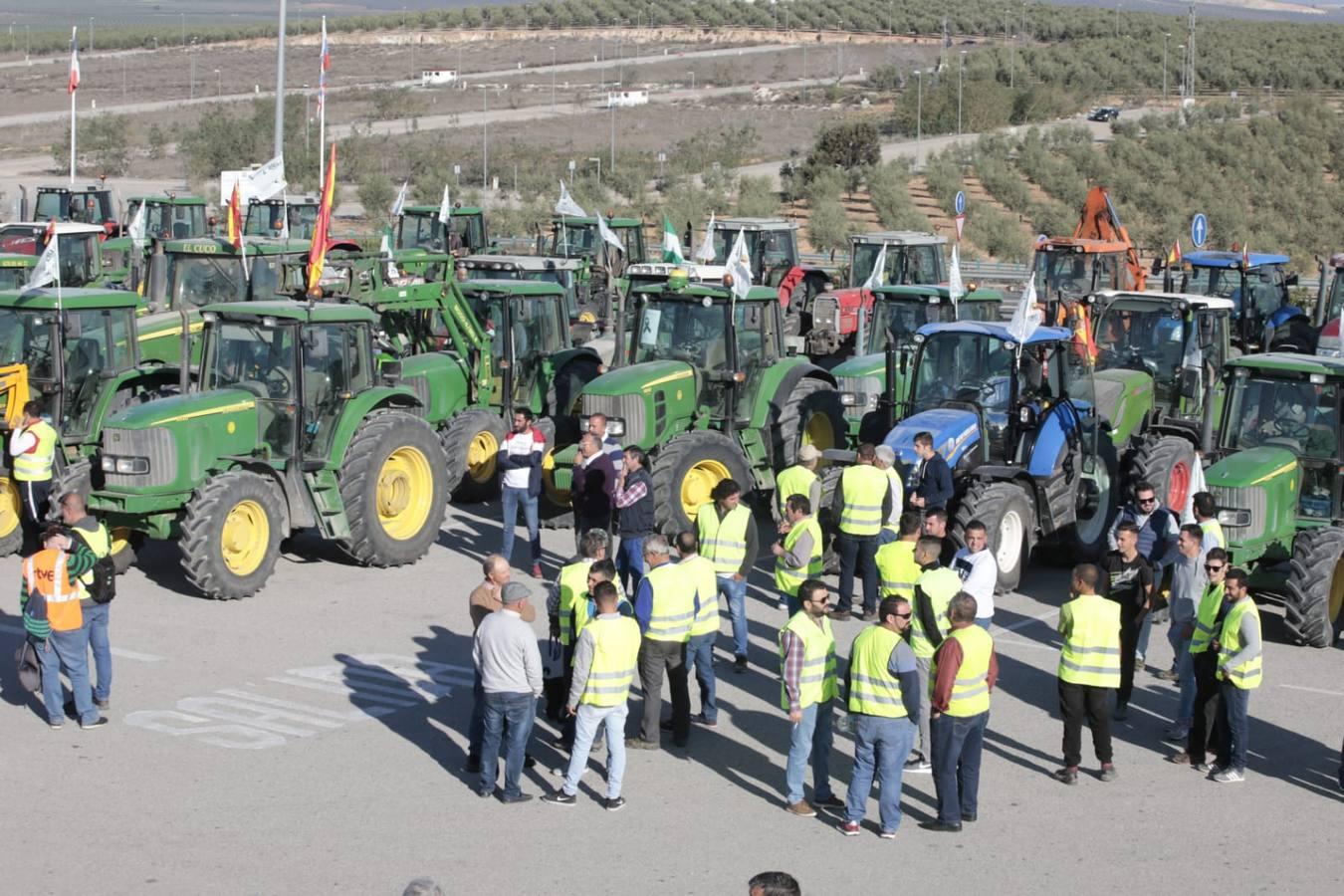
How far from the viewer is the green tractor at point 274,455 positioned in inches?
595

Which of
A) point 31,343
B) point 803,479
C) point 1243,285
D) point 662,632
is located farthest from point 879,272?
point 662,632

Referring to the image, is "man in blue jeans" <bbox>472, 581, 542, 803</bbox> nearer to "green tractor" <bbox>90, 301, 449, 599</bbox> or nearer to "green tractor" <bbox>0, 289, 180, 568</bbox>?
"green tractor" <bbox>90, 301, 449, 599</bbox>

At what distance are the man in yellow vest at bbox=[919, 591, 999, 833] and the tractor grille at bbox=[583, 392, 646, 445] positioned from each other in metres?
7.10

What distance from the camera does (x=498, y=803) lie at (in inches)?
426

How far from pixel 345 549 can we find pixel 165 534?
1751mm

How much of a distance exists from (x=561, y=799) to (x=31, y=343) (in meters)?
8.52

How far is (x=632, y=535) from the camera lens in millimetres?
14305

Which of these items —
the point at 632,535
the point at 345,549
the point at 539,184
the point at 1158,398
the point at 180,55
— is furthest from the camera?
the point at 180,55

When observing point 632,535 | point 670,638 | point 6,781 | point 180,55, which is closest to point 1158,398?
point 632,535

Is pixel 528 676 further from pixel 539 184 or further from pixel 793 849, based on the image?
pixel 539 184

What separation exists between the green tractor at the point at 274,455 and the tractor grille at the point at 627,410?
1.54 meters

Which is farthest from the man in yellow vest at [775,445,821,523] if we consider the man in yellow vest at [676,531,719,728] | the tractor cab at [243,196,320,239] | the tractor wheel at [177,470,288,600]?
the tractor cab at [243,196,320,239]

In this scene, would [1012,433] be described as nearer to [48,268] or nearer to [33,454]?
[33,454]

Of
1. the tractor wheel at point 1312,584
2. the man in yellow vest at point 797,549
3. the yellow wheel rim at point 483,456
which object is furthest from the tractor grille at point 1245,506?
the yellow wheel rim at point 483,456
